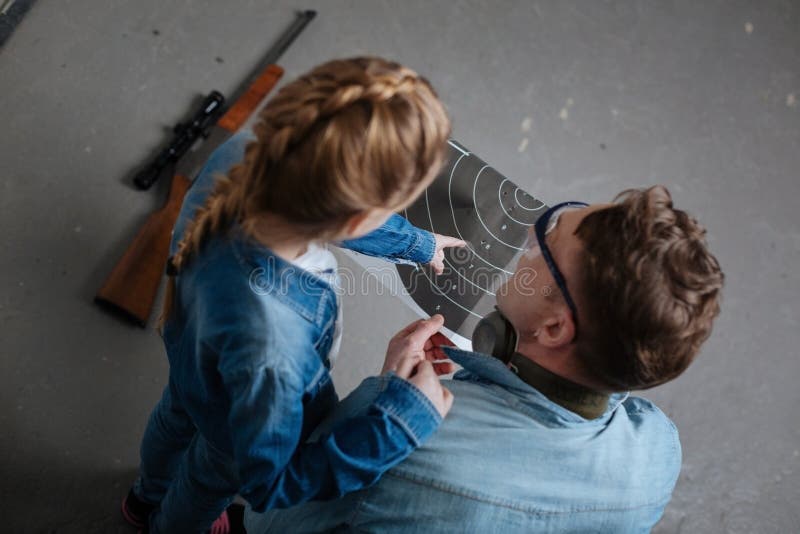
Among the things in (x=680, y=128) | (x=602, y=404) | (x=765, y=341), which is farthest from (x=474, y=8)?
(x=602, y=404)

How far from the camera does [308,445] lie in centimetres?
76

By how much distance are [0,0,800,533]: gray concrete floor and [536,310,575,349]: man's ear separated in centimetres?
74

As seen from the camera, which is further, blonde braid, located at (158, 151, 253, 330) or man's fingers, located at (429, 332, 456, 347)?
man's fingers, located at (429, 332, 456, 347)

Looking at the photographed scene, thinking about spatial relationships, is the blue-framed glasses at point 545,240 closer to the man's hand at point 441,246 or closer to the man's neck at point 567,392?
the man's neck at point 567,392

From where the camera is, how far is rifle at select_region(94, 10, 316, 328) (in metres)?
1.36

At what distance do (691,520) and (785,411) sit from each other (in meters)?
0.42

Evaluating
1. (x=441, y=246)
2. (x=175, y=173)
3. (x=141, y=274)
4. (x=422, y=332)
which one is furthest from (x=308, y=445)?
(x=175, y=173)

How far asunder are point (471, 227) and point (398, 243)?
22 centimetres

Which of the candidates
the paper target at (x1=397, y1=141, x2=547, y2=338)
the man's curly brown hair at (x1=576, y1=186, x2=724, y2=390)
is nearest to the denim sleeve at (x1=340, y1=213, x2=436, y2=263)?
the paper target at (x1=397, y1=141, x2=547, y2=338)

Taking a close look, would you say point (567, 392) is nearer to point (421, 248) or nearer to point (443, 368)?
point (443, 368)

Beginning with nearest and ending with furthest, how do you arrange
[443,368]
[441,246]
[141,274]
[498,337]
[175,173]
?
1. [498,337]
2. [443,368]
3. [441,246]
4. [141,274]
5. [175,173]

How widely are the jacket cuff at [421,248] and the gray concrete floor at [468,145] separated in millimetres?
467

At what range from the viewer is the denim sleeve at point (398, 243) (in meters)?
1.01

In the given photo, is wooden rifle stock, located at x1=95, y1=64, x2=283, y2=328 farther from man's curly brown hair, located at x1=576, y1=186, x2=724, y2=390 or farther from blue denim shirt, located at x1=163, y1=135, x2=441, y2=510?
man's curly brown hair, located at x1=576, y1=186, x2=724, y2=390
